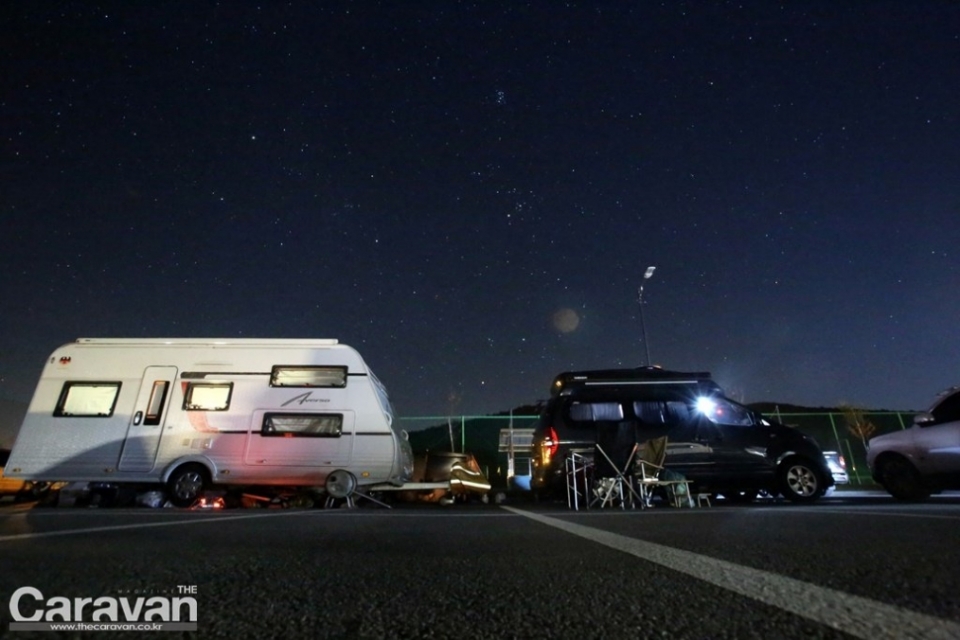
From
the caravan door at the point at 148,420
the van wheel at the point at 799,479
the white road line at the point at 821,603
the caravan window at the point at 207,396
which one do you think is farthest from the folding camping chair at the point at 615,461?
the caravan door at the point at 148,420

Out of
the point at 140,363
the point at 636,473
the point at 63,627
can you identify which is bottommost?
the point at 63,627

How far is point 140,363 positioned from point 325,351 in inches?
156

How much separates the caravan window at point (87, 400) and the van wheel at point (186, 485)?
2.02 metres

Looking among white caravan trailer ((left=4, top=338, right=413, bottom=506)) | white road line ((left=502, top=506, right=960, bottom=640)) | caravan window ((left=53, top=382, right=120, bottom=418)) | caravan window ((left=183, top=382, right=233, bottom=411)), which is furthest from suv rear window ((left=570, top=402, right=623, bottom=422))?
caravan window ((left=53, top=382, right=120, bottom=418))

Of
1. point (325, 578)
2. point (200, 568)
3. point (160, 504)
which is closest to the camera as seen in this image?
point (325, 578)

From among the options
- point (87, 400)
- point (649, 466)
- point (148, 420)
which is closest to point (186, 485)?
point (148, 420)

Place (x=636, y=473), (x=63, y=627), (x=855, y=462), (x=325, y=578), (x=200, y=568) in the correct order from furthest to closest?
(x=855, y=462)
(x=636, y=473)
(x=200, y=568)
(x=325, y=578)
(x=63, y=627)

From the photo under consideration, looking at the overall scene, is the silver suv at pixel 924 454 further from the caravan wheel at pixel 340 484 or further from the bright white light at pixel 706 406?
the caravan wheel at pixel 340 484

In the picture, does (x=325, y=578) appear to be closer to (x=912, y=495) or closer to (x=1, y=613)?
(x=1, y=613)

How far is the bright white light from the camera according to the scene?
934 cm

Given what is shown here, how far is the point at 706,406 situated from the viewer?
30.9 feet

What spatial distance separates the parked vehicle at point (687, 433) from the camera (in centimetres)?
893

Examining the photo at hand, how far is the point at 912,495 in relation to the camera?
8.18m

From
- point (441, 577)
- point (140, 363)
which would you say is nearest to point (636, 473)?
point (441, 577)
